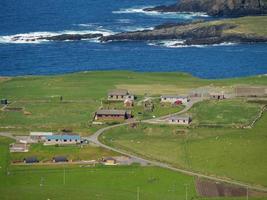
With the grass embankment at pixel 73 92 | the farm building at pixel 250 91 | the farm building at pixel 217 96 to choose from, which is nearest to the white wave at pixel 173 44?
the grass embankment at pixel 73 92

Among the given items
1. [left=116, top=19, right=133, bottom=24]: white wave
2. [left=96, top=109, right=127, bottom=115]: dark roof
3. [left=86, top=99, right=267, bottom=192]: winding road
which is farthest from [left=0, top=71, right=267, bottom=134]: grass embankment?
[left=116, top=19, right=133, bottom=24]: white wave

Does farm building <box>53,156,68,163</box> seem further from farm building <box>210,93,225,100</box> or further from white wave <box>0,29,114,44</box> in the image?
white wave <box>0,29,114,44</box>

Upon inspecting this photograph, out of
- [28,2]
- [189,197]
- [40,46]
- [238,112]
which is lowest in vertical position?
[189,197]

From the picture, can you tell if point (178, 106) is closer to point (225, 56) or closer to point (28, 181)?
point (28, 181)

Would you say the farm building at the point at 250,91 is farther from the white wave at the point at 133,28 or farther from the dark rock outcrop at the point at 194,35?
the white wave at the point at 133,28

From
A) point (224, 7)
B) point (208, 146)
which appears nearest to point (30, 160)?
point (208, 146)

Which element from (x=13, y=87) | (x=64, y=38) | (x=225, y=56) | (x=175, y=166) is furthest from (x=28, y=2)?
(x=175, y=166)
